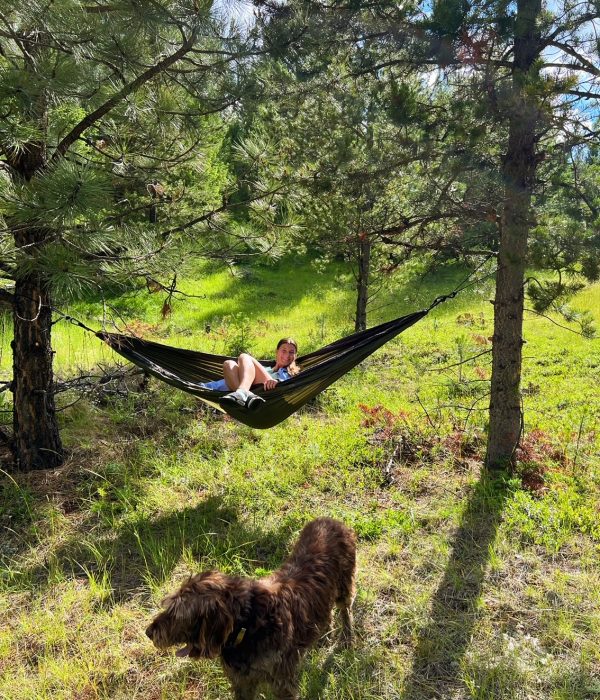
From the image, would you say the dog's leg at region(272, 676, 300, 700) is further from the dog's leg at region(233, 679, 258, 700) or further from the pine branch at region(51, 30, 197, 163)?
the pine branch at region(51, 30, 197, 163)

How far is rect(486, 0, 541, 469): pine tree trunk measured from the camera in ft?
6.80

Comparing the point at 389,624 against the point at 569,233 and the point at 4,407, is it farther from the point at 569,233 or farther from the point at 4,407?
the point at 4,407

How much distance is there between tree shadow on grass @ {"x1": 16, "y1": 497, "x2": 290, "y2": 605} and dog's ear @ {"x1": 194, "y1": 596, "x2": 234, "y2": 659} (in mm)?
857

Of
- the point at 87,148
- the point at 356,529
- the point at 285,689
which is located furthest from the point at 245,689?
the point at 87,148

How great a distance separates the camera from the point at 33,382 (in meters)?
2.85

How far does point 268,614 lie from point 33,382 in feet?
6.66

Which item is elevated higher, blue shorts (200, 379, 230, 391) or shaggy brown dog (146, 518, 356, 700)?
blue shorts (200, 379, 230, 391)

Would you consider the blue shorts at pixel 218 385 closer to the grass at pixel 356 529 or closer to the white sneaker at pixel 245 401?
the grass at pixel 356 529

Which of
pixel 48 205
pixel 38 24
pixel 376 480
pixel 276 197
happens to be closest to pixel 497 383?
pixel 376 480

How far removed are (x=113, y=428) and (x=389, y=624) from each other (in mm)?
2607

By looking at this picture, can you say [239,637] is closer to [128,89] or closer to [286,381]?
[286,381]

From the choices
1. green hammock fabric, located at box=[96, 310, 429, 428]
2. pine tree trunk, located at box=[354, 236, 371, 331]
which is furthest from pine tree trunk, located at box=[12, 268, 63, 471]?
pine tree trunk, located at box=[354, 236, 371, 331]

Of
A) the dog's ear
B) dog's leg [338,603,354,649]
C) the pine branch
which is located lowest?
dog's leg [338,603,354,649]

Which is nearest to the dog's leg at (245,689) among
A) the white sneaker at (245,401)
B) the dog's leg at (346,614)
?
the dog's leg at (346,614)
